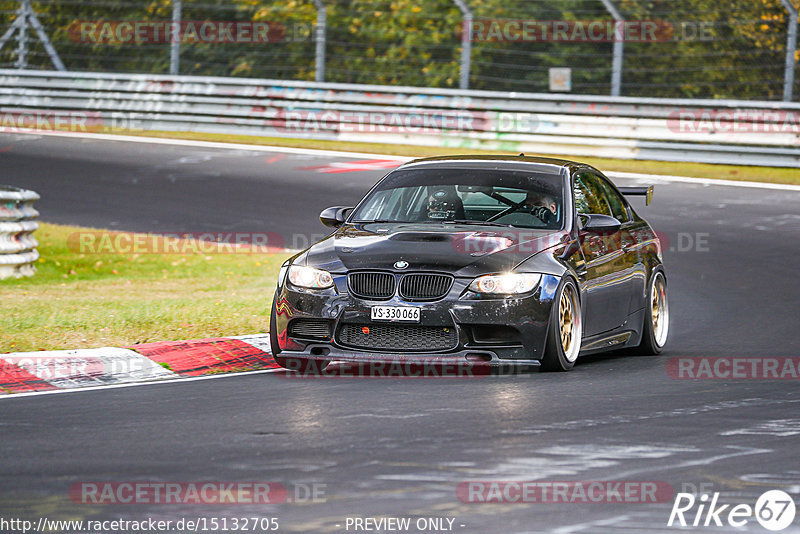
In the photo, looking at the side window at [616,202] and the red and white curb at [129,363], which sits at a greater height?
the side window at [616,202]

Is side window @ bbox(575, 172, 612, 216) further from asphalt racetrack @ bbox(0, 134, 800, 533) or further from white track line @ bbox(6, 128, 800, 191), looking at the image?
white track line @ bbox(6, 128, 800, 191)

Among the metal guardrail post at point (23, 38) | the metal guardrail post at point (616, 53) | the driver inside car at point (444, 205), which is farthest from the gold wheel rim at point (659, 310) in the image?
the metal guardrail post at point (23, 38)

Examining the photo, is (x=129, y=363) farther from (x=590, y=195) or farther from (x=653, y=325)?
(x=653, y=325)

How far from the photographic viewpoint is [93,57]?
106 ft


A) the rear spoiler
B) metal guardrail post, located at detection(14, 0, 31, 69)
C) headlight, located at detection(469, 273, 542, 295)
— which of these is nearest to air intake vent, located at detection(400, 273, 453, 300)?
headlight, located at detection(469, 273, 542, 295)

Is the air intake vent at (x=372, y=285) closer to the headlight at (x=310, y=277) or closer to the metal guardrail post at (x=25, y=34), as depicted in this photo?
the headlight at (x=310, y=277)

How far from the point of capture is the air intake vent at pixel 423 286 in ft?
31.6

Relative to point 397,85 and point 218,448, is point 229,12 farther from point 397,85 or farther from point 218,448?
point 218,448

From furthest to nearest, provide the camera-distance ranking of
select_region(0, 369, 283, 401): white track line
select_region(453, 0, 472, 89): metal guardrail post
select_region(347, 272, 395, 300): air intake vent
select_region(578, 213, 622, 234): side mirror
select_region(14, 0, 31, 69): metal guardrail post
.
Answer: select_region(14, 0, 31, 69): metal guardrail post < select_region(453, 0, 472, 89): metal guardrail post < select_region(578, 213, 622, 234): side mirror < select_region(347, 272, 395, 300): air intake vent < select_region(0, 369, 283, 401): white track line

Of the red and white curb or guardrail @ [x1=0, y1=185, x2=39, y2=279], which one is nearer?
the red and white curb

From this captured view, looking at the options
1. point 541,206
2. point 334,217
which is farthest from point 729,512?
point 334,217

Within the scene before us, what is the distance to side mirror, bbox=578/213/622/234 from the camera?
10641 millimetres

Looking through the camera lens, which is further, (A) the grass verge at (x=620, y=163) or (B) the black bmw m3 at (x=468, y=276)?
(A) the grass verge at (x=620, y=163)

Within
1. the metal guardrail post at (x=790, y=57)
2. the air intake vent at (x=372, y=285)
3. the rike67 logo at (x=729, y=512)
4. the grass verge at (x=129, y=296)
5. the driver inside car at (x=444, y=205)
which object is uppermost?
the metal guardrail post at (x=790, y=57)
